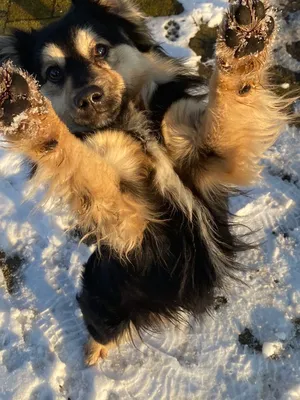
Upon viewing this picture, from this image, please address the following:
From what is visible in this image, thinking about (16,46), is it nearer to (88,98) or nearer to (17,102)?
(88,98)

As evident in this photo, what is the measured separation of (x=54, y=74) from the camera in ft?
9.06

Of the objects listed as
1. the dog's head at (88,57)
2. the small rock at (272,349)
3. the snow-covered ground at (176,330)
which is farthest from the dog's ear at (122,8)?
the small rock at (272,349)

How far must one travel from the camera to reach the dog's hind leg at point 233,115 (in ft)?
5.51

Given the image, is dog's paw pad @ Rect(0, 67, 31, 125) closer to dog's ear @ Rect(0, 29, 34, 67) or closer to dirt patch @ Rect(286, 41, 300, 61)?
dog's ear @ Rect(0, 29, 34, 67)

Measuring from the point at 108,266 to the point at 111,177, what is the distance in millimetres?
639

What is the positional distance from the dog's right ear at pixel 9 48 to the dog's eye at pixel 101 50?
0.56 metres

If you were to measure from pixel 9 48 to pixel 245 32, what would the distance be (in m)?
1.83

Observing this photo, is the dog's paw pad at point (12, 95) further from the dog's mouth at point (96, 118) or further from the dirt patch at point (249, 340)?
the dirt patch at point (249, 340)

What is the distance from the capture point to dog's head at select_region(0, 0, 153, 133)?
2.52m

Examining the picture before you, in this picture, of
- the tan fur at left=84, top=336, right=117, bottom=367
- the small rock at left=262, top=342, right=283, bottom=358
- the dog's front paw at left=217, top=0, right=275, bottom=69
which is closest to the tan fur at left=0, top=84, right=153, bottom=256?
the dog's front paw at left=217, top=0, right=275, bottom=69

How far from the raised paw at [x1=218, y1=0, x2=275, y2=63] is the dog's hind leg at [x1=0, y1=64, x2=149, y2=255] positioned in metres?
0.75

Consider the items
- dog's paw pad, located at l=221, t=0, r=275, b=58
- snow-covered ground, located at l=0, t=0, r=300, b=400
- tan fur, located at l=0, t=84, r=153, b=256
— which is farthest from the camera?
snow-covered ground, located at l=0, t=0, r=300, b=400

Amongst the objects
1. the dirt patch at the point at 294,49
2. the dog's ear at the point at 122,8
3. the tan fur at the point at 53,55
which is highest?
the dog's ear at the point at 122,8

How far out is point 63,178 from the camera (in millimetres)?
2057
